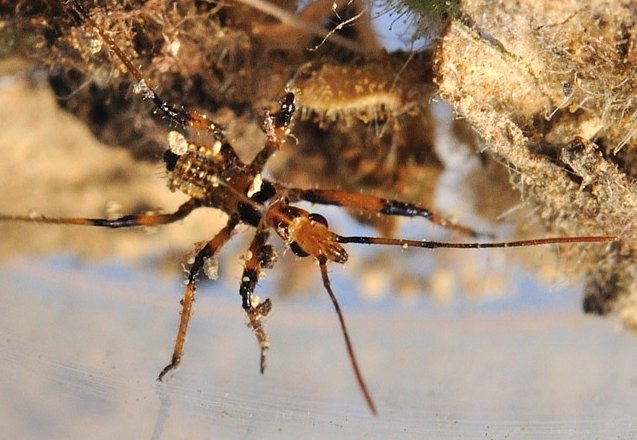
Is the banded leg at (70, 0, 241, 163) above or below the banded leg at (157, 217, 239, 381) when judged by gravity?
above

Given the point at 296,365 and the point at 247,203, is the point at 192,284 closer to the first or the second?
the point at 247,203

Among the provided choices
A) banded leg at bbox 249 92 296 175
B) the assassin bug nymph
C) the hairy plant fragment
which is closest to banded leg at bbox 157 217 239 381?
the assassin bug nymph

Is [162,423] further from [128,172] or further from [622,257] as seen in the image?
[622,257]

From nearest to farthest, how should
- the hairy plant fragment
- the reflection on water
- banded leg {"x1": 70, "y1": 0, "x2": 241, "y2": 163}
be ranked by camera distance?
the hairy plant fragment → banded leg {"x1": 70, "y1": 0, "x2": 241, "y2": 163} → the reflection on water

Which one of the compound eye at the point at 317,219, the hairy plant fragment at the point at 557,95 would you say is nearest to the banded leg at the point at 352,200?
the compound eye at the point at 317,219

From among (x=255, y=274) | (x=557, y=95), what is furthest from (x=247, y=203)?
(x=557, y=95)

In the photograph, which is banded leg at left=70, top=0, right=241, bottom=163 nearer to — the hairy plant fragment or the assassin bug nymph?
the assassin bug nymph

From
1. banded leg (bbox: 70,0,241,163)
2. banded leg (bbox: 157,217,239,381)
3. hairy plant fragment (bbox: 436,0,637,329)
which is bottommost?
banded leg (bbox: 157,217,239,381)

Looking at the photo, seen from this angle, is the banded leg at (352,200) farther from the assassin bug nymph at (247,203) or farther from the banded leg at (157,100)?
the banded leg at (157,100)
